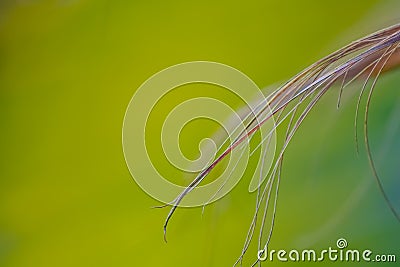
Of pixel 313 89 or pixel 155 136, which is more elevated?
pixel 313 89

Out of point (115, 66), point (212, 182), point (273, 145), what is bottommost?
point (212, 182)

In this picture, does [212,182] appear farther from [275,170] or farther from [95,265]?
[95,265]

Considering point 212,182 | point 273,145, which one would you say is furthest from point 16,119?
point 273,145
